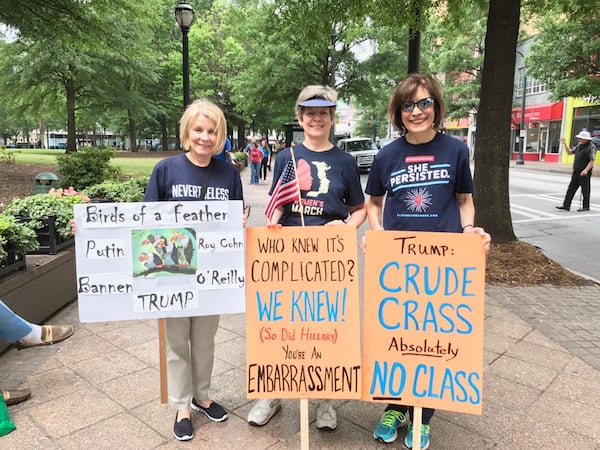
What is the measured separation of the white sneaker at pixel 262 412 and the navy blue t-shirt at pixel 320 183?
1130mm

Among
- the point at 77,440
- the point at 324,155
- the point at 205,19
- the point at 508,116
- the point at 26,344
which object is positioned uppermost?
the point at 205,19

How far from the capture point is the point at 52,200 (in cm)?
527

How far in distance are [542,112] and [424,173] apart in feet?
128

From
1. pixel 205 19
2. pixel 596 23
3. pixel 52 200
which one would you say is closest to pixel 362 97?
pixel 596 23

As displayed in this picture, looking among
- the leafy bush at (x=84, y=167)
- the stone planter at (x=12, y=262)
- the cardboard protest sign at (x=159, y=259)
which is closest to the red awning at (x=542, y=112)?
the leafy bush at (x=84, y=167)

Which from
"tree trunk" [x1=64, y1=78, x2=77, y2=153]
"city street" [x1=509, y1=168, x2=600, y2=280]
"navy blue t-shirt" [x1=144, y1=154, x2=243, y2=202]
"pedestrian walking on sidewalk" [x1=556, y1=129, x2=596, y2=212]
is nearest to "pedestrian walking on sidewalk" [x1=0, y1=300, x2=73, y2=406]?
"navy blue t-shirt" [x1=144, y1=154, x2=243, y2=202]

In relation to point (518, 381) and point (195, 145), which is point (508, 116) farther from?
point (195, 145)

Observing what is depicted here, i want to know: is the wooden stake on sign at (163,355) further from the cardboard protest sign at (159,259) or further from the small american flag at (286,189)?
the small american flag at (286,189)

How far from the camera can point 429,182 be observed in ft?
8.38

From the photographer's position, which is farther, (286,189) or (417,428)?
(286,189)

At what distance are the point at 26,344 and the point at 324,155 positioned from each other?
99.2 inches

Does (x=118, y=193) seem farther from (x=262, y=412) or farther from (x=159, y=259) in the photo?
(x=262, y=412)

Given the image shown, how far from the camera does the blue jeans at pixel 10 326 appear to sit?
10.2 ft

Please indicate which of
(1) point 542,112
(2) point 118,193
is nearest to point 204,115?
(2) point 118,193
